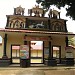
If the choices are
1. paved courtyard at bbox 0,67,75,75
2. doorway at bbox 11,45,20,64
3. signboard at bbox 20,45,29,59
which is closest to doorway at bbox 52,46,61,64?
doorway at bbox 11,45,20,64

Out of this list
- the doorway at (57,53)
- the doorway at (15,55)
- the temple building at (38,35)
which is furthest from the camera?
the doorway at (15,55)

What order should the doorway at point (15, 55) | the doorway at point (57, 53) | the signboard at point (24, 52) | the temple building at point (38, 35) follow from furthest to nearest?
the doorway at point (15, 55) → the doorway at point (57, 53) → the temple building at point (38, 35) → the signboard at point (24, 52)

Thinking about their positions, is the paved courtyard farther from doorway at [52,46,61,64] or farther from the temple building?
doorway at [52,46,61,64]

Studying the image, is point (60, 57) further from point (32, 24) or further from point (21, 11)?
point (21, 11)

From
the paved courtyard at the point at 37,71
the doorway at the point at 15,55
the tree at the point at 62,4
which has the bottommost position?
the paved courtyard at the point at 37,71

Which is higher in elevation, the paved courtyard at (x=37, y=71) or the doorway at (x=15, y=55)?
the doorway at (x=15, y=55)

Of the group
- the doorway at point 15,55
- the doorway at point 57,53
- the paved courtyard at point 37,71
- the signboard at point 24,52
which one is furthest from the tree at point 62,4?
the doorway at point 15,55

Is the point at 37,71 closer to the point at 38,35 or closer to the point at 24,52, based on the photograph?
the point at 24,52

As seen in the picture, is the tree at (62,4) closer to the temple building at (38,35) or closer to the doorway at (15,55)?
the temple building at (38,35)

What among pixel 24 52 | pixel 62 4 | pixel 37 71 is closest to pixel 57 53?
pixel 24 52

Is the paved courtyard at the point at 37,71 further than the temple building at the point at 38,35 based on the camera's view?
No

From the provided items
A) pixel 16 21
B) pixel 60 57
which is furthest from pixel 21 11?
pixel 60 57

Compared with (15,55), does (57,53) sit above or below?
above

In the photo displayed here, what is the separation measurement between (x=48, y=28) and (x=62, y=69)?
563 cm
